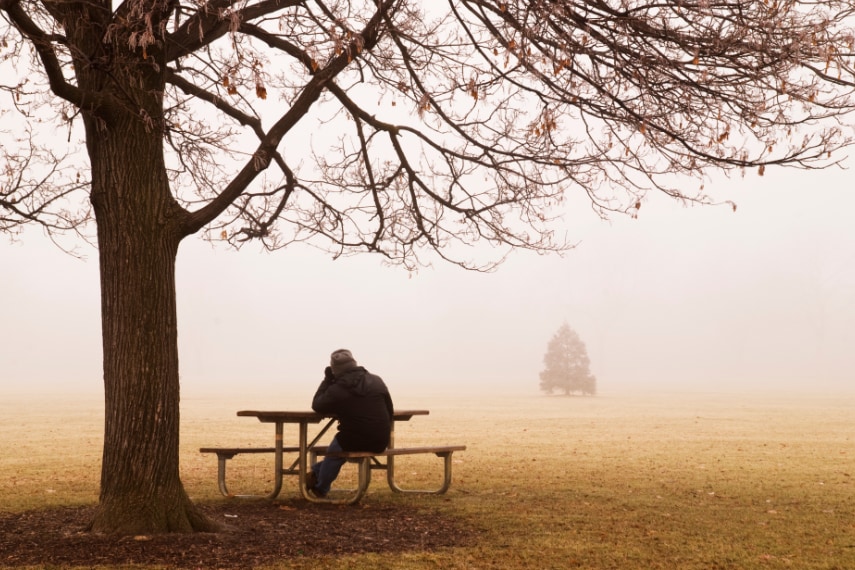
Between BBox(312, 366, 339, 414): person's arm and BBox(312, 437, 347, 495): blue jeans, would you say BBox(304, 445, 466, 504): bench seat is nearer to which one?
BBox(312, 437, 347, 495): blue jeans

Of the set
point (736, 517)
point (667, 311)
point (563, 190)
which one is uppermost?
point (667, 311)

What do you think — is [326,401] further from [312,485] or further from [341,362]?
[312,485]

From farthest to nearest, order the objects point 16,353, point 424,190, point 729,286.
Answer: point 729,286
point 16,353
point 424,190

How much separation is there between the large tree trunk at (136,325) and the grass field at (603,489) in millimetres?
1823

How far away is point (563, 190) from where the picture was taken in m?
10.5

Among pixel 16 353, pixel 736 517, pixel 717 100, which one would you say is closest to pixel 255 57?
pixel 717 100

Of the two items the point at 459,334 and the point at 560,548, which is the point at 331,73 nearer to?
the point at 560,548

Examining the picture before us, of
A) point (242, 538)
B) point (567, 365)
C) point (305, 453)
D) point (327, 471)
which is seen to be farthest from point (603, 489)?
point (567, 365)

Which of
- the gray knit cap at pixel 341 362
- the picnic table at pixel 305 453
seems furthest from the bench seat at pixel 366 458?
the gray knit cap at pixel 341 362

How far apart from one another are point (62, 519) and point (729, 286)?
497ft

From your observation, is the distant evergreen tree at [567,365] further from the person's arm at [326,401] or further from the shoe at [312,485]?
the person's arm at [326,401]

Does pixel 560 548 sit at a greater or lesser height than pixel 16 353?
lesser

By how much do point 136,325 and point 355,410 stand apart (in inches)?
104

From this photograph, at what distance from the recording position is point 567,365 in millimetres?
56125
